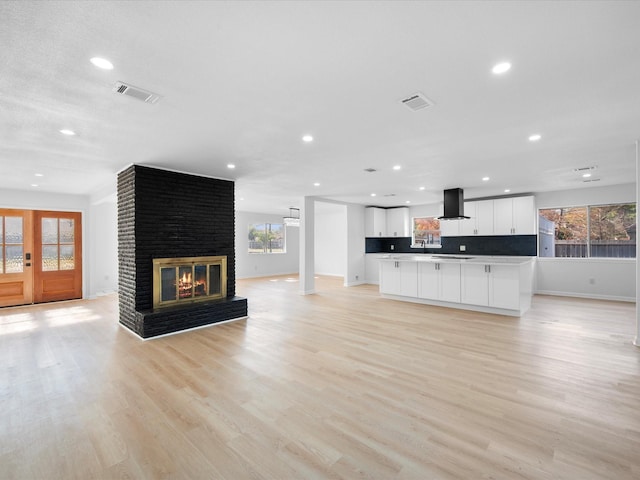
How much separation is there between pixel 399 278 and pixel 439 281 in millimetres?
939

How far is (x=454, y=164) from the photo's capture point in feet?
16.3

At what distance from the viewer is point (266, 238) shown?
12.2 metres

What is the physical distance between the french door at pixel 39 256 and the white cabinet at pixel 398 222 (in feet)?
28.9

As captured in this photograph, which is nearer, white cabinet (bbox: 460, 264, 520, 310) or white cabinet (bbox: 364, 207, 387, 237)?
white cabinet (bbox: 460, 264, 520, 310)

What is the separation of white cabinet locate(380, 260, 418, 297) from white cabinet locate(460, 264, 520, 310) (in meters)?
1.05

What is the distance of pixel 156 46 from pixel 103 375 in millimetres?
3192

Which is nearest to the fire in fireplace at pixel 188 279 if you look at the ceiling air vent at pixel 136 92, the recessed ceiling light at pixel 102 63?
the ceiling air vent at pixel 136 92

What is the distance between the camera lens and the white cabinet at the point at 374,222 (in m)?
10.2

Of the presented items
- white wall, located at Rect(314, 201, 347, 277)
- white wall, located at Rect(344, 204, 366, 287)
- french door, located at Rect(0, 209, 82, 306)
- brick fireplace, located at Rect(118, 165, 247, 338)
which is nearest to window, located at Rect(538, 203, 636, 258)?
white wall, located at Rect(344, 204, 366, 287)

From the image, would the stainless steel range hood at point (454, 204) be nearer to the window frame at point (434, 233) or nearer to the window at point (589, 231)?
the window frame at point (434, 233)

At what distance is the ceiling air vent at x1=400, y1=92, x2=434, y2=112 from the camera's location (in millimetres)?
2588

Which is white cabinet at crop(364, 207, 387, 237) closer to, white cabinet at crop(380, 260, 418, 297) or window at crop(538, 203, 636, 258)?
white cabinet at crop(380, 260, 418, 297)

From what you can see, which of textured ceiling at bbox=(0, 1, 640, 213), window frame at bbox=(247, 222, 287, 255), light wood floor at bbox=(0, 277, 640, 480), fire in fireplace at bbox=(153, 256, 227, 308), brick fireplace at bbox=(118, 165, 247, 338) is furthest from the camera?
window frame at bbox=(247, 222, 287, 255)

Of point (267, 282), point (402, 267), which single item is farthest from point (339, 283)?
point (402, 267)
